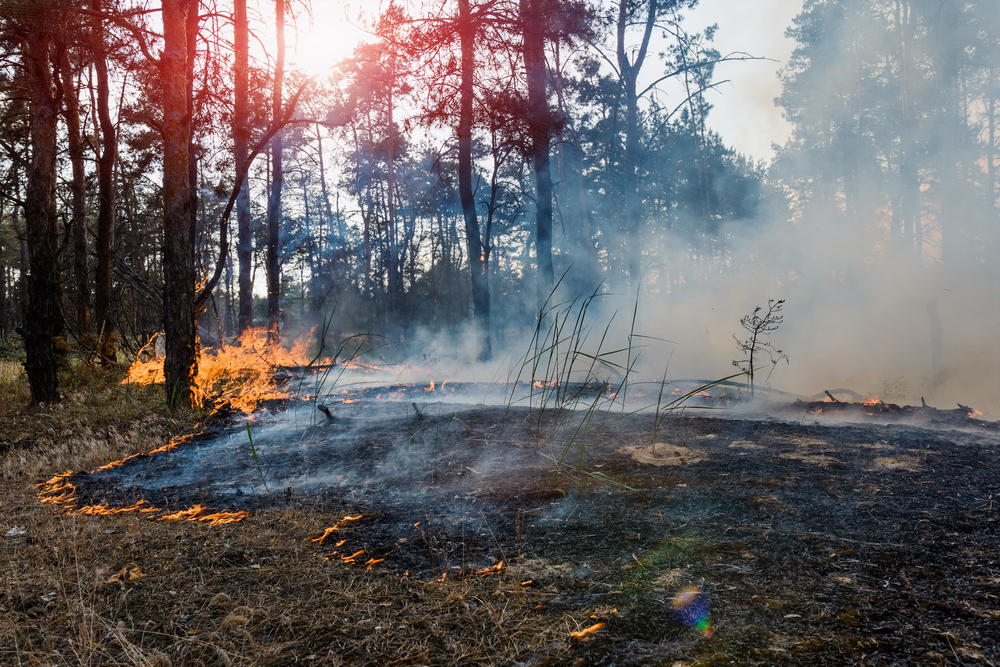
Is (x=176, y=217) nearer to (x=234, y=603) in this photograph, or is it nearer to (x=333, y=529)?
(x=333, y=529)

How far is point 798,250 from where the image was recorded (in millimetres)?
21156

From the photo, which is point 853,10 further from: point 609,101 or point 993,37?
point 609,101

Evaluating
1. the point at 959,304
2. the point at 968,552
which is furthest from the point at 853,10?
the point at 968,552

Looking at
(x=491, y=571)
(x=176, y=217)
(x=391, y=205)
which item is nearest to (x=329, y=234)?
(x=391, y=205)

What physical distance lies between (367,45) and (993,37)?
1989cm

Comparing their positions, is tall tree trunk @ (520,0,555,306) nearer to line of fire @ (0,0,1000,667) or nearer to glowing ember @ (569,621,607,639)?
line of fire @ (0,0,1000,667)

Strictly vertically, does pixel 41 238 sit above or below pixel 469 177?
below

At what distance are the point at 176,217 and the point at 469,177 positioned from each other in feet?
27.6

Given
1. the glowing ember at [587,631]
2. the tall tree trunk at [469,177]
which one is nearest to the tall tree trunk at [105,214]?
the tall tree trunk at [469,177]

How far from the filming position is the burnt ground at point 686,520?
1652 millimetres

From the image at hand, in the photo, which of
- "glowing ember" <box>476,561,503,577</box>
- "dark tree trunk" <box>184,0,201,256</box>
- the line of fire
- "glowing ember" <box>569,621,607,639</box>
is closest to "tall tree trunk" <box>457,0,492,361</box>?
the line of fire

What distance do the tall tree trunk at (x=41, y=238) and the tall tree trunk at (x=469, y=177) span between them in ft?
26.4

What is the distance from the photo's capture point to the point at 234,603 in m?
2.00

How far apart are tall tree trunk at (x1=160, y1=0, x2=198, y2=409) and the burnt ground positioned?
1.72 metres
